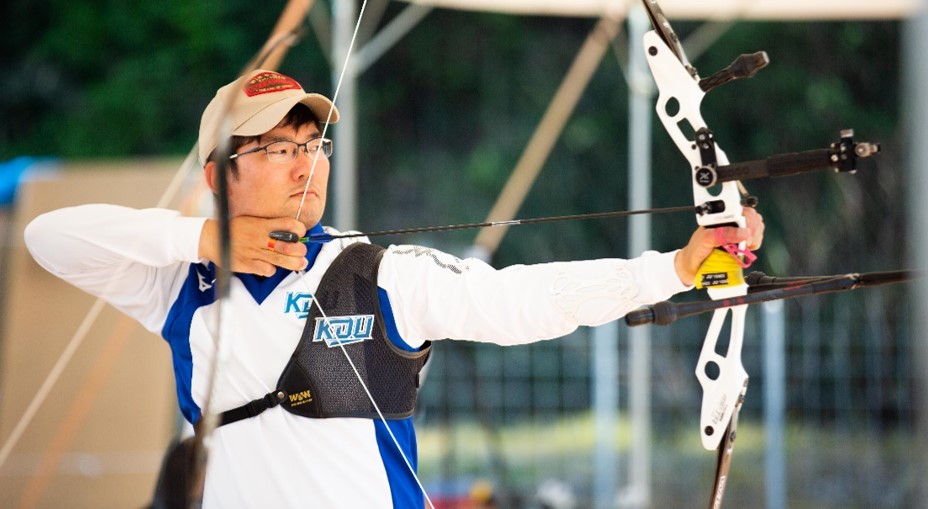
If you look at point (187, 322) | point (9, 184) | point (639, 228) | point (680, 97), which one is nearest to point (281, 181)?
point (187, 322)

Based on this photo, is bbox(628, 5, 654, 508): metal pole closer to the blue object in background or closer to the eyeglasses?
the blue object in background

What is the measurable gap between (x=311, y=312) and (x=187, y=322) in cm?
22

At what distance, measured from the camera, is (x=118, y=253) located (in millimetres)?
1833

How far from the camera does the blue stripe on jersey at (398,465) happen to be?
1695 mm

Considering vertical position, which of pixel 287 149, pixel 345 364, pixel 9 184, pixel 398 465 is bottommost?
pixel 398 465

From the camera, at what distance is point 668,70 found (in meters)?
1.68

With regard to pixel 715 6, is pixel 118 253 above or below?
below

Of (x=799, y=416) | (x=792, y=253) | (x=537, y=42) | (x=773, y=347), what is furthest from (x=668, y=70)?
(x=537, y=42)

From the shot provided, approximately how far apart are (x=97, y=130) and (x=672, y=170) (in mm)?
4441

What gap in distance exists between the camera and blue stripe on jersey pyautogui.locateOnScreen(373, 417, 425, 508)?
170 centimetres

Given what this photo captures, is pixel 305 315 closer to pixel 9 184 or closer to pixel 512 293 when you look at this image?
pixel 512 293

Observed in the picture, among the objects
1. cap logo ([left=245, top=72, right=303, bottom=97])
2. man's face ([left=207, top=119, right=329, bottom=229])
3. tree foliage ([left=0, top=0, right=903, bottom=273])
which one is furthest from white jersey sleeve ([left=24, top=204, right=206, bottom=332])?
tree foliage ([left=0, top=0, right=903, bottom=273])

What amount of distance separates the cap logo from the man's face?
6 cm

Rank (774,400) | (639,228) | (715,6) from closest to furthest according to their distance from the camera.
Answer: (715,6) < (639,228) < (774,400)
